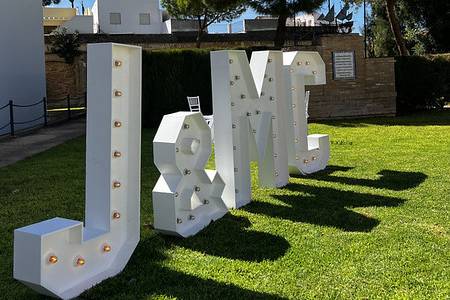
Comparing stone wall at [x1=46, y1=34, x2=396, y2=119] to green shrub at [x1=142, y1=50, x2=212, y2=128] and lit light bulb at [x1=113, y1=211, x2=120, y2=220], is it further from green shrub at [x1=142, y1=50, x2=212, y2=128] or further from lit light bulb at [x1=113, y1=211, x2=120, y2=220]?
lit light bulb at [x1=113, y1=211, x2=120, y2=220]

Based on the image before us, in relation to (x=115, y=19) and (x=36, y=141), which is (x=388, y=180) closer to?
(x=36, y=141)

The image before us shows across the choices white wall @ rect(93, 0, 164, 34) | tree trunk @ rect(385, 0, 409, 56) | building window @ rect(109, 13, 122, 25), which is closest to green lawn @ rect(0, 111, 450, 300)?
tree trunk @ rect(385, 0, 409, 56)

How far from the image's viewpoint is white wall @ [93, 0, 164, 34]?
136ft

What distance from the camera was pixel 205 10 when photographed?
28.6 m

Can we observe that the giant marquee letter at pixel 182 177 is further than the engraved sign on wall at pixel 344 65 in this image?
No

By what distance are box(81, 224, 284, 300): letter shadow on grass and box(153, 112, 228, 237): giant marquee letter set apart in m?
0.59

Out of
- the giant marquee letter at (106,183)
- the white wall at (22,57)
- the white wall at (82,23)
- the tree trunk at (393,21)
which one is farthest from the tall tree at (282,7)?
the white wall at (82,23)

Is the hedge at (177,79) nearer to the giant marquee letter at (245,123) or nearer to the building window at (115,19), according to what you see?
the giant marquee letter at (245,123)

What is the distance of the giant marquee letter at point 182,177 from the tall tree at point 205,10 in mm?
14301

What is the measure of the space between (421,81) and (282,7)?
5067 mm

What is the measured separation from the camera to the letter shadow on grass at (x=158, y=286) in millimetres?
3533

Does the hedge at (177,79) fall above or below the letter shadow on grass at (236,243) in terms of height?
above

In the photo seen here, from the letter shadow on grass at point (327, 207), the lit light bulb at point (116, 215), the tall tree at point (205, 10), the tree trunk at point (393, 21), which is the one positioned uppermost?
the tall tree at point (205, 10)

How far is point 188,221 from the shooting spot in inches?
193
